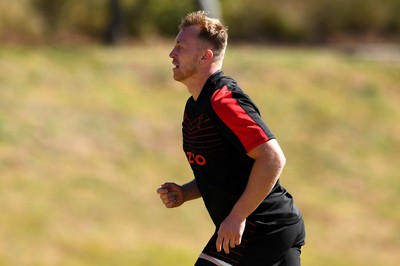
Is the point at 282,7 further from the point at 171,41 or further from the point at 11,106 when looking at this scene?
the point at 11,106

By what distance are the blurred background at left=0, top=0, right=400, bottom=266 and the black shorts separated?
413 inches

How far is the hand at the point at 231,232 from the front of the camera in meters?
5.46

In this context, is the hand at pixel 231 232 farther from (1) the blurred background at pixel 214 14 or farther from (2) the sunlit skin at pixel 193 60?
(1) the blurred background at pixel 214 14

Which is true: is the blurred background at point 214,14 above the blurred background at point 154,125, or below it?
above

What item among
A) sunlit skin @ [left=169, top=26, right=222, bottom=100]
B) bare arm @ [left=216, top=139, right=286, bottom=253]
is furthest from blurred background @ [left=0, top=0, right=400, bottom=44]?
bare arm @ [left=216, top=139, right=286, bottom=253]

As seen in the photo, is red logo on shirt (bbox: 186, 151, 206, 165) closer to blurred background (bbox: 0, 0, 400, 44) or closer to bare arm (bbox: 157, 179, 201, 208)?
bare arm (bbox: 157, 179, 201, 208)

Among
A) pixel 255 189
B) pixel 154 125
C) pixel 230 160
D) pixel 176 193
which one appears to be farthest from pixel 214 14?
pixel 255 189

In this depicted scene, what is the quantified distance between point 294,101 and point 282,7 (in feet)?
24.4

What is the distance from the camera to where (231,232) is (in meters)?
5.46

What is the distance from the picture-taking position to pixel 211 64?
5.73m

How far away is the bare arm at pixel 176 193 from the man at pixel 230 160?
11.8 inches

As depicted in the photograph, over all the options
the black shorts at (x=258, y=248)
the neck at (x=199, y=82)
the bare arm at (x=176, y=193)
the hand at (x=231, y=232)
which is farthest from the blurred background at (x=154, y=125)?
the hand at (x=231, y=232)

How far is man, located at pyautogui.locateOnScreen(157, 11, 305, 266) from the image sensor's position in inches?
215

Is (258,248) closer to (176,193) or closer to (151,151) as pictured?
(176,193)
